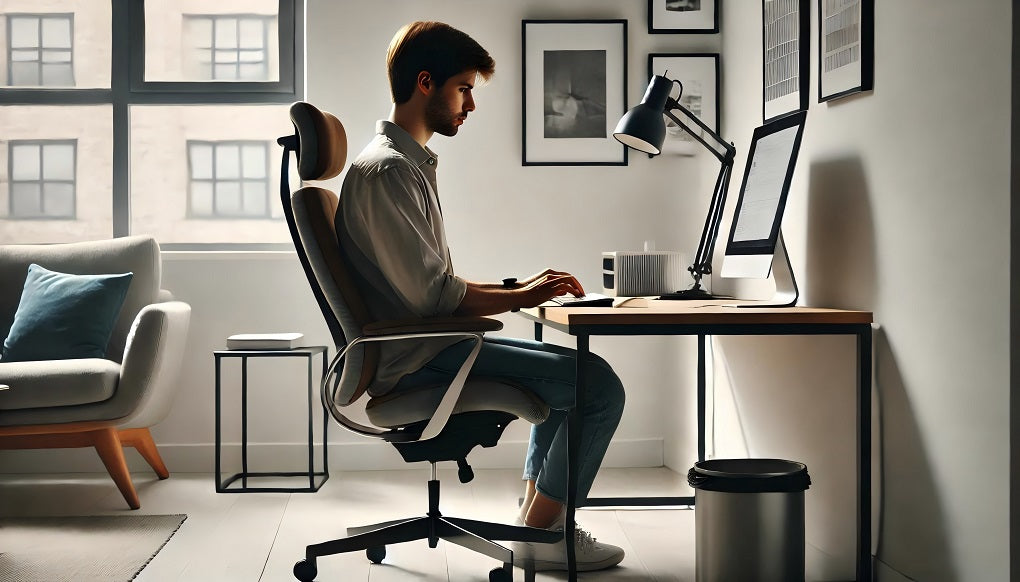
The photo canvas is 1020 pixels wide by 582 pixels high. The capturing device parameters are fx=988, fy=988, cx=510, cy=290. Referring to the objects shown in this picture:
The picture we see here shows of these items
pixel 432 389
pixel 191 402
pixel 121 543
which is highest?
pixel 432 389

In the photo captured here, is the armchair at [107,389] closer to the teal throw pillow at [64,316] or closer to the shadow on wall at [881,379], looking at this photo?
the teal throw pillow at [64,316]

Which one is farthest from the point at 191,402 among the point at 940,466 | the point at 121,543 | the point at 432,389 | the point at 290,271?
the point at 940,466

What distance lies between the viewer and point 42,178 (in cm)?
411

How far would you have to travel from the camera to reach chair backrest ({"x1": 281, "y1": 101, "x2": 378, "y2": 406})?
7.07ft

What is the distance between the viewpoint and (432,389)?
2.20 meters

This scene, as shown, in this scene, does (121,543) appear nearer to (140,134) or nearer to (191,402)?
(191,402)

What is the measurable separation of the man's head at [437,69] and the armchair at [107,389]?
1379mm

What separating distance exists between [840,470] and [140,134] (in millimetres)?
3128

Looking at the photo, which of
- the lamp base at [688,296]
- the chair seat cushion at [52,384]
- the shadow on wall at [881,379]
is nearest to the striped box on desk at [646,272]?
the lamp base at [688,296]

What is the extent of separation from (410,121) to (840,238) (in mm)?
1107

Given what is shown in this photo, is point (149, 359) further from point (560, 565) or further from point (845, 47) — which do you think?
point (845, 47)

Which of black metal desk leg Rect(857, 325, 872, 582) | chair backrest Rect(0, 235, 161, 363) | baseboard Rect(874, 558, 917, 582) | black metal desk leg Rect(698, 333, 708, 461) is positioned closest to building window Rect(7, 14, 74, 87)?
chair backrest Rect(0, 235, 161, 363)

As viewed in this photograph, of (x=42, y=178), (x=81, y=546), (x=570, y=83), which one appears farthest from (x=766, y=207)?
(x=42, y=178)

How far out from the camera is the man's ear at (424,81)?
2340mm
